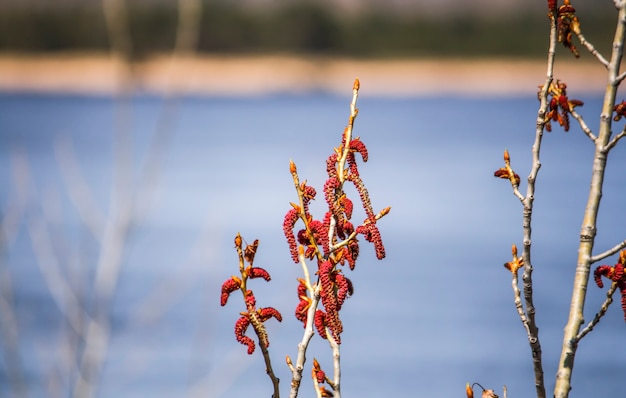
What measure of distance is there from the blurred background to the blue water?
101mm

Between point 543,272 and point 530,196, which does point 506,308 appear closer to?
point 543,272

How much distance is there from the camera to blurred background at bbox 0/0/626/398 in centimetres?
509

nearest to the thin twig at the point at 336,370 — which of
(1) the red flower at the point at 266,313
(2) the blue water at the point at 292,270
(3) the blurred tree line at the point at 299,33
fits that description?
(1) the red flower at the point at 266,313

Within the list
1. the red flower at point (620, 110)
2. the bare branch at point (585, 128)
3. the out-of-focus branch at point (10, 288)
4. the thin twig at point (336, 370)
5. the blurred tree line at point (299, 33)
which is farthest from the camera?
the blurred tree line at point (299, 33)

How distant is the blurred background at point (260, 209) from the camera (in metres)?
5.09

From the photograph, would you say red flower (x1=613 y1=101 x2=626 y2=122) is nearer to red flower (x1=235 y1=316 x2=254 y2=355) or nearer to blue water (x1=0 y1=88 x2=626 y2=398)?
red flower (x1=235 y1=316 x2=254 y2=355)

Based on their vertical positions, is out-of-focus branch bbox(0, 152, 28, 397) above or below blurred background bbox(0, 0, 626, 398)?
below

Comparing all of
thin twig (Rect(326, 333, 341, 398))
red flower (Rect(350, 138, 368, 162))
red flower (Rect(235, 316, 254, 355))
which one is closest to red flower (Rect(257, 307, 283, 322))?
red flower (Rect(235, 316, 254, 355))

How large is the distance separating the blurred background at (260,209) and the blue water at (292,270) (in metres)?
0.10

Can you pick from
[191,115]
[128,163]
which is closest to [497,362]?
[128,163]

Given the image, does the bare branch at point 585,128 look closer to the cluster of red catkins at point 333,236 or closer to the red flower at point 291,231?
the cluster of red catkins at point 333,236

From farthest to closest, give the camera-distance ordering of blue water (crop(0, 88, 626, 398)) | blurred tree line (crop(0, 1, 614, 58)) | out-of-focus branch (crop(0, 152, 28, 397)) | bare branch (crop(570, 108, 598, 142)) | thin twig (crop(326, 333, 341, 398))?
1. blurred tree line (crop(0, 1, 614, 58))
2. blue water (crop(0, 88, 626, 398))
3. out-of-focus branch (crop(0, 152, 28, 397))
4. bare branch (crop(570, 108, 598, 142))
5. thin twig (crop(326, 333, 341, 398))

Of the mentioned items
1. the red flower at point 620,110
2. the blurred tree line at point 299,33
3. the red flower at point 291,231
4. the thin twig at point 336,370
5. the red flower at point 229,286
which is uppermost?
the blurred tree line at point 299,33

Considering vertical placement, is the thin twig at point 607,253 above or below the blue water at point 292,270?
below
